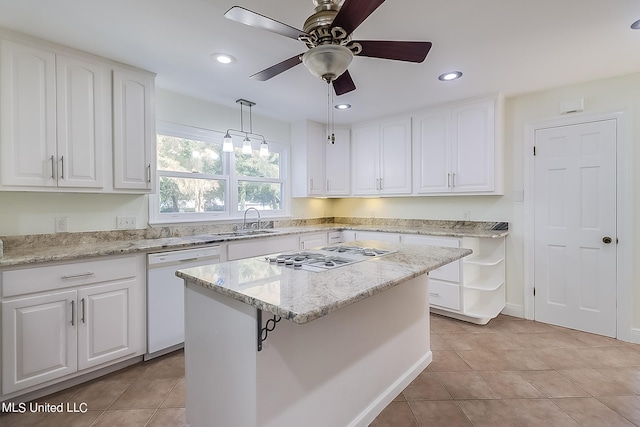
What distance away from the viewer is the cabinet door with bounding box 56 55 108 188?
2154mm

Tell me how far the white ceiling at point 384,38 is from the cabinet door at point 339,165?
1.29 meters

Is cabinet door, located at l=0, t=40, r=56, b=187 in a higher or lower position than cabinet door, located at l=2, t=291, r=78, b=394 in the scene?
higher

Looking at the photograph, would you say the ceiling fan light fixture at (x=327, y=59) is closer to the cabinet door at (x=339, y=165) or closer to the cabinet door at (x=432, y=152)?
the cabinet door at (x=432, y=152)

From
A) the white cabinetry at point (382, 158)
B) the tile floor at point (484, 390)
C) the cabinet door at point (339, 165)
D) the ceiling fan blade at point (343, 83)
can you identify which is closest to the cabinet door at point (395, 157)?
the white cabinetry at point (382, 158)

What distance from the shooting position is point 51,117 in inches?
83.0

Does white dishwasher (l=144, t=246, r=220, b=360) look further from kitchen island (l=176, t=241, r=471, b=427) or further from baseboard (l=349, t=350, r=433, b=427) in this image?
baseboard (l=349, t=350, r=433, b=427)

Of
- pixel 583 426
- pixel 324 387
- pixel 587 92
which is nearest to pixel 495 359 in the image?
Answer: pixel 583 426

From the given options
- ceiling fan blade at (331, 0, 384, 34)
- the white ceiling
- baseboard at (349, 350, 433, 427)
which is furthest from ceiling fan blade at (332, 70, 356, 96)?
baseboard at (349, 350, 433, 427)

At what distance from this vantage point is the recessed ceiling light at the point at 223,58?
89.4 inches

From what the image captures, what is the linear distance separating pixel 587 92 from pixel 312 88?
2646 mm

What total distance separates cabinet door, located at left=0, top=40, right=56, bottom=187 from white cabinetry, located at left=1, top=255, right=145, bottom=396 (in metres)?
0.70

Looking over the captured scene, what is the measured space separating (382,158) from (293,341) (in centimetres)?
317

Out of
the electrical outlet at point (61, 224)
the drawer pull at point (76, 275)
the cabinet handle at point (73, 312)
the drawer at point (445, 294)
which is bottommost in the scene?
the drawer at point (445, 294)

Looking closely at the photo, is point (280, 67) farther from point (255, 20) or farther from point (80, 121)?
point (80, 121)
